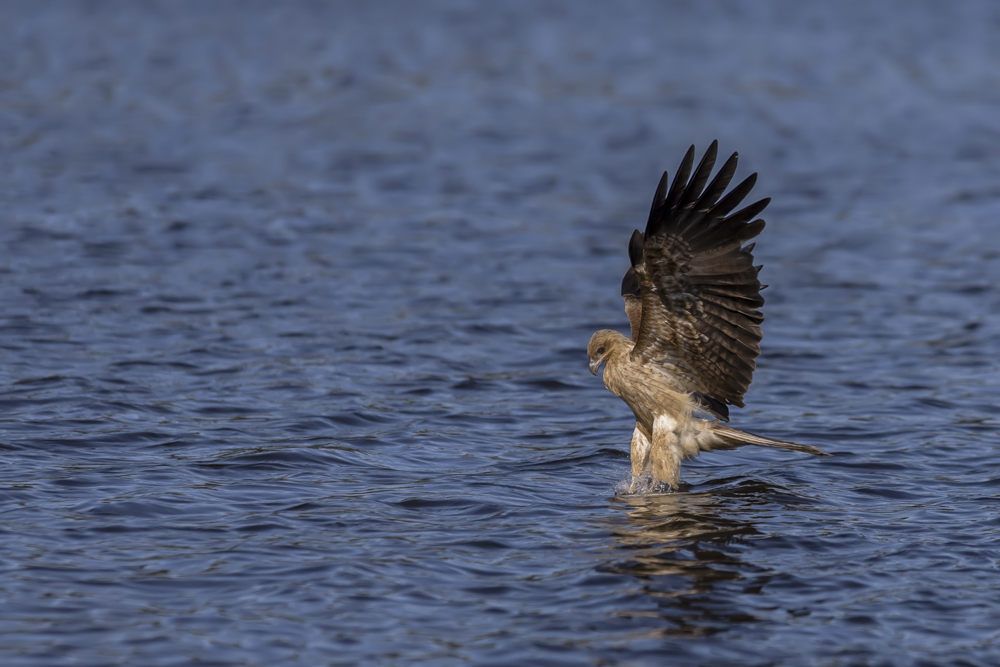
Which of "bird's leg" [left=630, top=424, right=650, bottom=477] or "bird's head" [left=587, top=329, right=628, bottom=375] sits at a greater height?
"bird's head" [left=587, top=329, right=628, bottom=375]

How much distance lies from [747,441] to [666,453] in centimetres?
53

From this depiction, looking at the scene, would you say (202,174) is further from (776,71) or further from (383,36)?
→ (776,71)

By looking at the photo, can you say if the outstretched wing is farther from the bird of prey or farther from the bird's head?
the bird's head

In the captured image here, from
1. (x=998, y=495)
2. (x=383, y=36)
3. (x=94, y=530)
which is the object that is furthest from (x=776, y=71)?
(x=94, y=530)

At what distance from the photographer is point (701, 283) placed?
782cm

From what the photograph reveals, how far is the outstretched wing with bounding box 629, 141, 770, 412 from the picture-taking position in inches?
296

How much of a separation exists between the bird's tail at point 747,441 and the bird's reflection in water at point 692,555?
32 centimetres

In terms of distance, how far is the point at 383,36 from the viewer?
21438 mm

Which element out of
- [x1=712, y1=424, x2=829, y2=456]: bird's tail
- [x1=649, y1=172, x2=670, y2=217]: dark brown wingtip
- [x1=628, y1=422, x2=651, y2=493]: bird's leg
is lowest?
[x1=628, y1=422, x2=651, y2=493]: bird's leg

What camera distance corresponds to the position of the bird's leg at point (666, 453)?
27.6 feet

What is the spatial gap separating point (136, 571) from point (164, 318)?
16.8 ft

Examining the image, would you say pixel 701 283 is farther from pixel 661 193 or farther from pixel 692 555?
pixel 692 555

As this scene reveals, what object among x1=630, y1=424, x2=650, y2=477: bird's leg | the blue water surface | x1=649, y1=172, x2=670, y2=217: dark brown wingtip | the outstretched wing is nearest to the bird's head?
the outstretched wing

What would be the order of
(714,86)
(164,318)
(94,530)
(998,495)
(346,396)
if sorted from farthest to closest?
1. (714,86)
2. (164,318)
3. (346,396)
4. (998,495)
5. (94,530)
